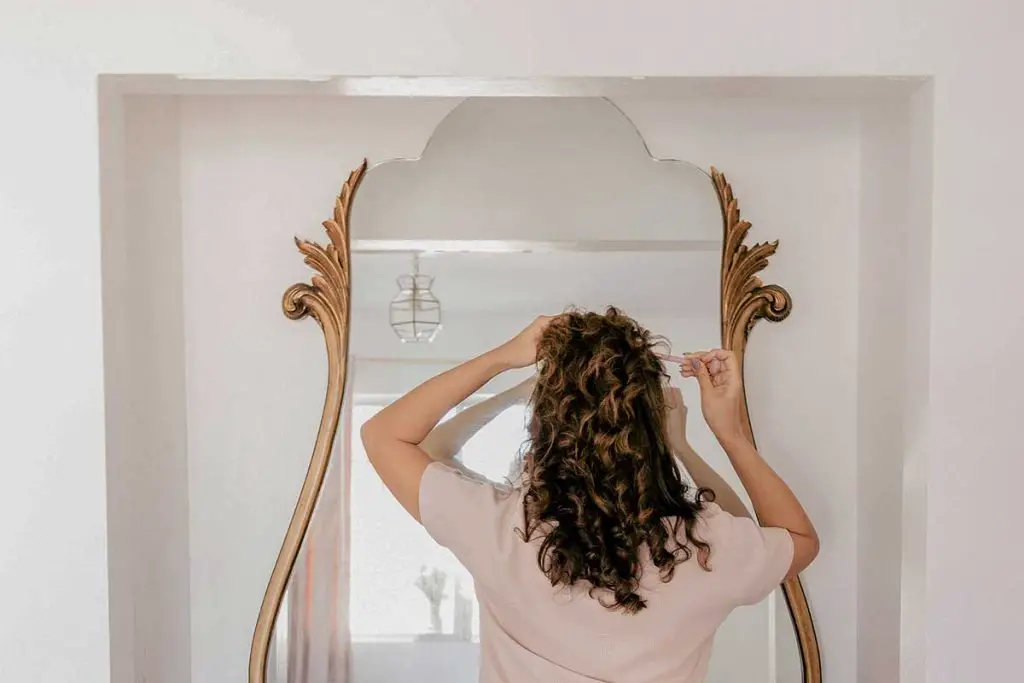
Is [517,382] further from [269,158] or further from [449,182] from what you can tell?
[269,158]

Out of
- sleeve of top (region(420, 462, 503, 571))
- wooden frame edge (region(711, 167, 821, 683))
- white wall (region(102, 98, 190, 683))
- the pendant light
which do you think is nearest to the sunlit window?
the pendant light

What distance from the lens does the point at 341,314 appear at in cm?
174

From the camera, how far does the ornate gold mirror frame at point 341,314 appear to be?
1730mm

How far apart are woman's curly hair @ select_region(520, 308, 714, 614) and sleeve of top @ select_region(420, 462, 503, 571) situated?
0.04m

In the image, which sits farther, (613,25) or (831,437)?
(831,437)

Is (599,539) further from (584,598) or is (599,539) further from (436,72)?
(436,72)

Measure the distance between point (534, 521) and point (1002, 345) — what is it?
26.1 inches

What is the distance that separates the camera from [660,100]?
5.70 feet

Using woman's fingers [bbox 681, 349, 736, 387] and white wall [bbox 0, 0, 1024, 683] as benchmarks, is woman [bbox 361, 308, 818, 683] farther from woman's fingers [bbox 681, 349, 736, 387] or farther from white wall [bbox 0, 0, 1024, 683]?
white wall [bbox 0, 0, 1024, 683]

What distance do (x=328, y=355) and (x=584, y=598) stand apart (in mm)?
663

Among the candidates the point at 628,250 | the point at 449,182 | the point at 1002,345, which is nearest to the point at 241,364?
the point at 449,182

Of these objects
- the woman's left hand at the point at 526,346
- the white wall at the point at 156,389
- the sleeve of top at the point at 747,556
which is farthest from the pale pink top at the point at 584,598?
the white wall at the point at 156,389

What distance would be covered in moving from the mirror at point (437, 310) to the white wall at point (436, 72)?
1.04ft

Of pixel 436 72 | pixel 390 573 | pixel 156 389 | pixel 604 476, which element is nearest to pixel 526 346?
pixel 604 476
